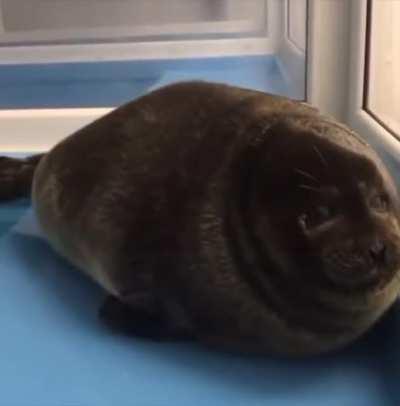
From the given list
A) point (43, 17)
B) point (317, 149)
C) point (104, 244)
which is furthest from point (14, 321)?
point (43, 17)

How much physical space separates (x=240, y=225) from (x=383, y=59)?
2.07 feet

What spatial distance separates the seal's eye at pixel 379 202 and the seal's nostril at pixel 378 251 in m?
0.04

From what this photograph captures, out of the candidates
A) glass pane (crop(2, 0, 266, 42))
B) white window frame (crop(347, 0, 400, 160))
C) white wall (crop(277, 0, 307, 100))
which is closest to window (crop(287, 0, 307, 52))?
white wall (crop(277, 0, 307, 100))

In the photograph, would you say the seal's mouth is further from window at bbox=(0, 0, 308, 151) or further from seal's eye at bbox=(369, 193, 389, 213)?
window at bbox=(0, 0, 308, 151)

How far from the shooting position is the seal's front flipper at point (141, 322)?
821 mm

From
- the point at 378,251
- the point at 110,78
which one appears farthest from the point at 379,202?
the point at 110,78

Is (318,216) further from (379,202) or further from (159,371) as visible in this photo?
(159,371)

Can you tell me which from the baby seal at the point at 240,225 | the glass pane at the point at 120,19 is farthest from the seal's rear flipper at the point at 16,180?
the glass pane at the point at 120,19

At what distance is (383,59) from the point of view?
1254 mm

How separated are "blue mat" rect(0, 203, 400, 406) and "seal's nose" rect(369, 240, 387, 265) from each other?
0.14 metres

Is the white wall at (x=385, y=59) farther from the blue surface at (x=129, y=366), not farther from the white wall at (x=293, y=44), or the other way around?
the blue surface at (x=129, y=366)

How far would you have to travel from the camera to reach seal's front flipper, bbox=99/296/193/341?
2.69 ft

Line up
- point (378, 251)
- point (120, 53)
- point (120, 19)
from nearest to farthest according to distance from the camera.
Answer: point (378, 251) < point (120, 53) < point (120, 19)

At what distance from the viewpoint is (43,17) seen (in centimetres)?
210
